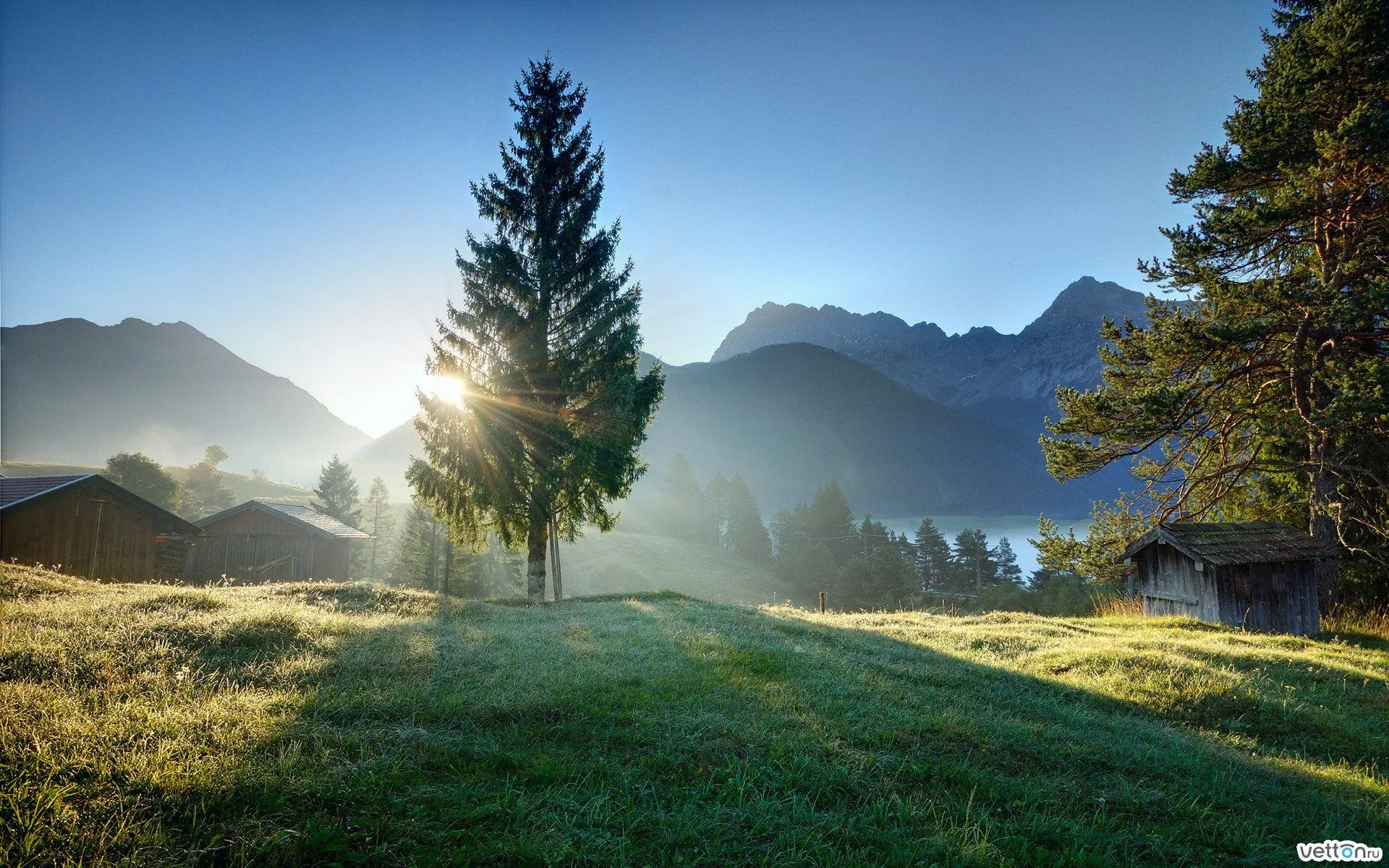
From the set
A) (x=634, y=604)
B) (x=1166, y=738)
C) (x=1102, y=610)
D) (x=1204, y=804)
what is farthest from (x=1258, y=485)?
(x=634, y=604)

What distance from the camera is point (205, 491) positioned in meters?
68.1

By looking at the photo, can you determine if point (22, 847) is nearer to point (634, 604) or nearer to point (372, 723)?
point (372, 723)

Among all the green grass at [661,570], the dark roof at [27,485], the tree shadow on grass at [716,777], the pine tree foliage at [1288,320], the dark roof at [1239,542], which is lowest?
the green grass at [661,570]

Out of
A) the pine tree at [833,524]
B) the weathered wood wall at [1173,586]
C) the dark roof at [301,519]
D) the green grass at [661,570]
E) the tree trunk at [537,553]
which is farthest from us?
the pine tree at [833,524]

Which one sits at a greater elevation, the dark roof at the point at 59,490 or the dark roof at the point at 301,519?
the dark roof at the point at 59,490

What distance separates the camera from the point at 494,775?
4.28 metres

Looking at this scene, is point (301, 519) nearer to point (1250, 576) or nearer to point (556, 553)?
point (556, 553)

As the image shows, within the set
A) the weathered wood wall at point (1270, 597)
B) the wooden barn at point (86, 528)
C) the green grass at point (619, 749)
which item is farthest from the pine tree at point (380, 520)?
the weathered wood wall at point (1270, 597)

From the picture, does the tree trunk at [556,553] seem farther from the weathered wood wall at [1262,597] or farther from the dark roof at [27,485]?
the dark roof at [27,485]

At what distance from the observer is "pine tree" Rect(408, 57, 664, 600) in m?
17.5

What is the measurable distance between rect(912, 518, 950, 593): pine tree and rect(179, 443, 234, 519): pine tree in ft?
243

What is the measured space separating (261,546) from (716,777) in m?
41.1

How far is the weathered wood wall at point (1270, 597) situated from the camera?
14.9 meters

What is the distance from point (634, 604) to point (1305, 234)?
70.1 ft
